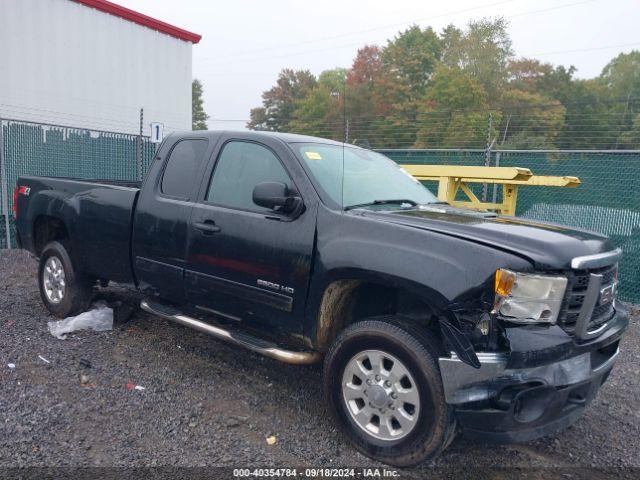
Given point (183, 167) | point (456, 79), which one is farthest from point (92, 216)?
point (456, 79)

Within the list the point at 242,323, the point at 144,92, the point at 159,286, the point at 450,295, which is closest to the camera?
the point at 450,295

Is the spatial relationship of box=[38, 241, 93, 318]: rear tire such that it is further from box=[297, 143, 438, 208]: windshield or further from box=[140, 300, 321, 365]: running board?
box=[297, 143, 438, 208]: windshield

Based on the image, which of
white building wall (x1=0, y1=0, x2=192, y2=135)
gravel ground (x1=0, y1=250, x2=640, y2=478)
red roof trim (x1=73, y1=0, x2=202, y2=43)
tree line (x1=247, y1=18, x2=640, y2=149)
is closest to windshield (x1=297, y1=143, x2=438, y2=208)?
gravel ground (x1=0, y1=250, x2=640, y2=478)

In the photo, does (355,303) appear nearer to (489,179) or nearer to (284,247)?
(284,247)

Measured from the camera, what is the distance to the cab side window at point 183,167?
4551mm

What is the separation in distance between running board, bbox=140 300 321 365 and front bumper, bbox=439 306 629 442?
1.01 m

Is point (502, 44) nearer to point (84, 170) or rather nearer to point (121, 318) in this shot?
point (84, 170)

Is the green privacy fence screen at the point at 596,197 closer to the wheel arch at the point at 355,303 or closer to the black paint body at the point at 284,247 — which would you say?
the black paint body at the point at 284,247

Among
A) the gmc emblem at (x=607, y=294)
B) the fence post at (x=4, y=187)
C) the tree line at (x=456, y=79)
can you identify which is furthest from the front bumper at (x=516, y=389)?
the tree line at (x=456, y=79)

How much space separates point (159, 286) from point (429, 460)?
2549 millimetres

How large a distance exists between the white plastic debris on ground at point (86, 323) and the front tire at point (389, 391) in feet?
9.35

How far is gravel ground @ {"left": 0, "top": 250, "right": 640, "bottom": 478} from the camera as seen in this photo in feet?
10.7

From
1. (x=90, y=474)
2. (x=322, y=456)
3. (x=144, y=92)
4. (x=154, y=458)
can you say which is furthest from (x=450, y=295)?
(x=144, y=92)

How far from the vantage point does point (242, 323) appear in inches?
162
